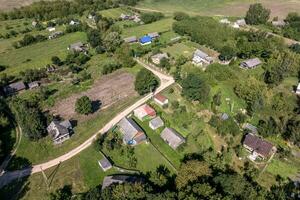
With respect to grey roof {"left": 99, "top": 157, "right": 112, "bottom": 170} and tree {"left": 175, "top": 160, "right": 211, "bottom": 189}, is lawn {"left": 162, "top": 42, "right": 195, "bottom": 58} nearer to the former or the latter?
grey roof {"left": 99, "top": 157, "right": 112, "bottom": 170}

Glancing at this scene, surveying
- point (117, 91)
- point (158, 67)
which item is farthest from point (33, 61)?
point (158, 67)

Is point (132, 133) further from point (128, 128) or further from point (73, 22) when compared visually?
point (73, 22)

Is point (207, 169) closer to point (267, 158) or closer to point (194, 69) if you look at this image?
point (267, 158)

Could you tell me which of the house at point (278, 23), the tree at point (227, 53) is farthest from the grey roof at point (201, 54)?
the house at point (278, 23)

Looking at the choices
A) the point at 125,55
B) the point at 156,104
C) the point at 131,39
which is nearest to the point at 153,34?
the point at 131,39

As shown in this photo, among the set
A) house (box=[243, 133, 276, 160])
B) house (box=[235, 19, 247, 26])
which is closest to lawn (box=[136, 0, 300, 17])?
house (box=[235, 19, 247, 26])
